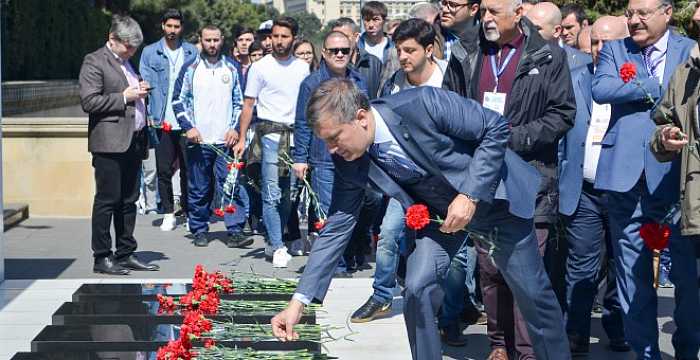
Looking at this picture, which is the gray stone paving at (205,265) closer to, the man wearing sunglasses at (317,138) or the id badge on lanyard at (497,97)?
the man wearing sunglasses at (317,138)

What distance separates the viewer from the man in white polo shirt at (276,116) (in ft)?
33.1

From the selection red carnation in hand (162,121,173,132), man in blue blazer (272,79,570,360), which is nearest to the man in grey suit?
red carnation in hand (162,121,173,132)

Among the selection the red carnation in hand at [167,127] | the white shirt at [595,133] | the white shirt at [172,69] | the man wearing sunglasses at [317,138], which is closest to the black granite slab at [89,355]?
the white shirt at [595,133]

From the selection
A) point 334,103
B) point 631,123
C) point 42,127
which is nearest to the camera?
point 334,103

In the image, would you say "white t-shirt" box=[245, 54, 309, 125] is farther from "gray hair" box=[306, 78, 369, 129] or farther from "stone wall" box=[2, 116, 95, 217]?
"gray hair" box=[306, 78, 369, 129]

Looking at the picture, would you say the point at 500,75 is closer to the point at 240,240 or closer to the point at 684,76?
the point at 684,76

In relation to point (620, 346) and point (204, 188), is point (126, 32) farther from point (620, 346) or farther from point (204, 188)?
point (620, 346)

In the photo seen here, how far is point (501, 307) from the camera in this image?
646 cm

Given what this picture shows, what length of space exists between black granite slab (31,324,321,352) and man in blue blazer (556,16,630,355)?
1772 mm

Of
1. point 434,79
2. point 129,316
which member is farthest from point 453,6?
point 129,316

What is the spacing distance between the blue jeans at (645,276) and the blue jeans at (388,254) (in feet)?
5.23

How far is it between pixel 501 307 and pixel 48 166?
297 inches

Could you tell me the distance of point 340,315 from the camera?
7.25 metres

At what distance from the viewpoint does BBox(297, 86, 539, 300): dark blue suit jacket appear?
4.91 metres
